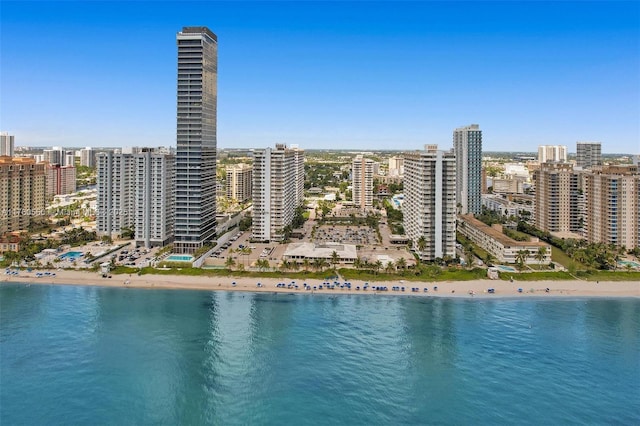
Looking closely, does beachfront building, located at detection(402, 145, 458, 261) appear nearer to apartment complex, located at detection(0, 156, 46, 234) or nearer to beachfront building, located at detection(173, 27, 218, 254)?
beachfront building, located at detection(173, 27, 218, 254)

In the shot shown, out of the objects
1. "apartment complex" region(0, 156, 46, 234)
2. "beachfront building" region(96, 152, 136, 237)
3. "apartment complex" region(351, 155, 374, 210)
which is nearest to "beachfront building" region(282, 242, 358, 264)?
"beachfront building" region(96, 152, 136, 237)

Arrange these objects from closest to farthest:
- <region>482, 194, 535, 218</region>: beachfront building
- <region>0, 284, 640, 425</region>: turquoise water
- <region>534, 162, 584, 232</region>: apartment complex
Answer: <region>0, 284, 640, 425</region>: turquoise water, <region>534, 162, 584, 232</region>: apartment complex, <region>482, 194, 535, 218</region>: beachfront building

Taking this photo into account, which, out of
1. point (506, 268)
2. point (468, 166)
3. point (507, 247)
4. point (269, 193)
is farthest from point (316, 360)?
point (468, 166)

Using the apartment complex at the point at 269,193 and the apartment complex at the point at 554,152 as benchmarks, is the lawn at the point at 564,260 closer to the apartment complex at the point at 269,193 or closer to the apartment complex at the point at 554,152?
the apartment complex at the point at 269,193

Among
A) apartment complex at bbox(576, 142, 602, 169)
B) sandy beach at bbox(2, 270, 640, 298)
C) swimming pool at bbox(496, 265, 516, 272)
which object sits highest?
apartment complex at bbox(576, 142, 602, 169)

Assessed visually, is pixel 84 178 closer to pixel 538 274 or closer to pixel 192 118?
pixel 192 118
